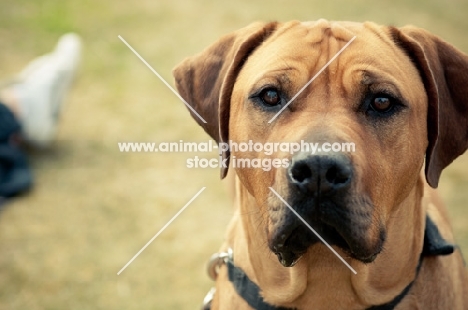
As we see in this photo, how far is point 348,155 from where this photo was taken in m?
2.43

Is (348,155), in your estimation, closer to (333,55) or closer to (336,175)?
(336,175)

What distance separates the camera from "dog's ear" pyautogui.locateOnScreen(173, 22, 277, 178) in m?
3.08

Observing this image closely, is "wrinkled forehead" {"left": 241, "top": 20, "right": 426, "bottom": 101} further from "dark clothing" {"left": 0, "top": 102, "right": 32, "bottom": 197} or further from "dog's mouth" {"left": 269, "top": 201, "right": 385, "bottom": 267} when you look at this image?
"dark clothing" {"left": 0, "top": 102, "right": 32, "bottom": 197}

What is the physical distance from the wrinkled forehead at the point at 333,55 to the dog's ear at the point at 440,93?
0.06m

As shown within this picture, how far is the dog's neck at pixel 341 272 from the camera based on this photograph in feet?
9.23

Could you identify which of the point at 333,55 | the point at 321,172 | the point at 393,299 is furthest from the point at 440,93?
the point at 393,299

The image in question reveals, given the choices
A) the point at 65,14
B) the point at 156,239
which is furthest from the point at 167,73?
the point at 156,239

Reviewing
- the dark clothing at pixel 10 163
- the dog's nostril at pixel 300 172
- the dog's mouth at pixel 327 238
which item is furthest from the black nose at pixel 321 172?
the dark clothing at pixel 10 163

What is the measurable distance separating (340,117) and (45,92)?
4.39m

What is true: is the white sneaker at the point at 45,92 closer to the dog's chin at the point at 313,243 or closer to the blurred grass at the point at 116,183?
the blurred grass at the point at 116,183

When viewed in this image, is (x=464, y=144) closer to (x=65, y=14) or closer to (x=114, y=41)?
(x=114, y=41)

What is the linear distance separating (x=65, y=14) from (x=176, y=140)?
4.06 m

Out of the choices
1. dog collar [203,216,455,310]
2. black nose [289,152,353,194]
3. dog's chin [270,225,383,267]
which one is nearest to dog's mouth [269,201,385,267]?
dog's chin [270,225,383,267]

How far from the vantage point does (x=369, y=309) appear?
2834 mm
